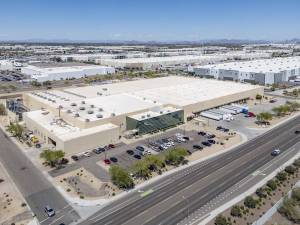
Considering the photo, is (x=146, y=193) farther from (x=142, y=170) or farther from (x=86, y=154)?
(x=86, y=154)

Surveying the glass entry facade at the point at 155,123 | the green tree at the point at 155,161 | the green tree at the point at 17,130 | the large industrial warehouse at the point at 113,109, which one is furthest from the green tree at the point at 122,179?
the green tree at the point at 17,130

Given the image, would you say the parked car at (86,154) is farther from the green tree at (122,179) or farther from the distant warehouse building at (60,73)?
the distant warehouse building at (60,73)

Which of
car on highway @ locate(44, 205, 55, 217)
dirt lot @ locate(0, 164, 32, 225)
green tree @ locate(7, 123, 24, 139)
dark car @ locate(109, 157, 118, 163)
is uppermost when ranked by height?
green tree @ locate(7, 123, 24, 139)

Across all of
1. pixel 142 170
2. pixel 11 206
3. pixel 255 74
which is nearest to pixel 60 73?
pixel 255 74

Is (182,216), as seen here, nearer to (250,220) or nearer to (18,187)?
(250,220)

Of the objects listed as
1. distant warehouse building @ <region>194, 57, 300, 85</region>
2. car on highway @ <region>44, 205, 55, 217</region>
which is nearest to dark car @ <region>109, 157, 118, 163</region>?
car on highway @ <region>44, 205, 55, 217</region>

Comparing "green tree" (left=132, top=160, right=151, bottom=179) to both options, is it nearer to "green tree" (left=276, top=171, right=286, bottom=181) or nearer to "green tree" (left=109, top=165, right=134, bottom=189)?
"green tree" (left=109, top=165, right=134, bottom=189)
